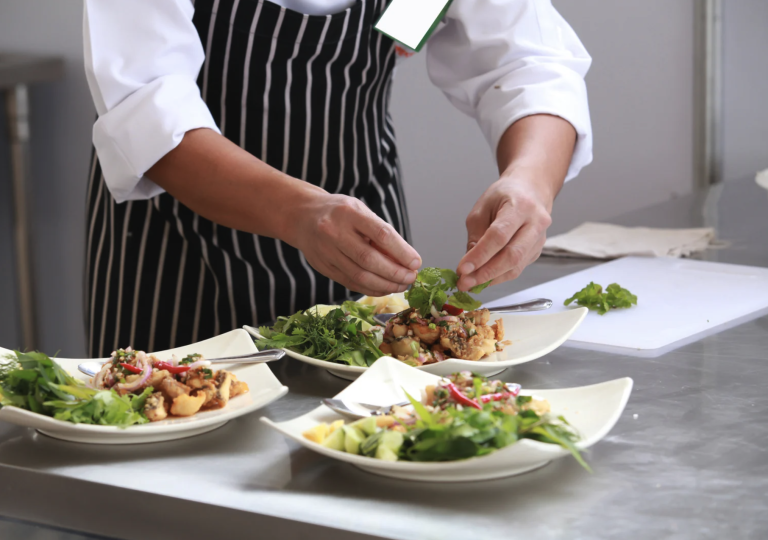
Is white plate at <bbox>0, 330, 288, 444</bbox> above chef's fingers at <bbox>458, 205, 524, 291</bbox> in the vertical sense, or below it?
below

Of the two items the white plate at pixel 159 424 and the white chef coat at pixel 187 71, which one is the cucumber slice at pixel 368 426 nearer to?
the white plate at pixel 159 424

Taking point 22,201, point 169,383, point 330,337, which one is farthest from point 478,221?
point 22,201

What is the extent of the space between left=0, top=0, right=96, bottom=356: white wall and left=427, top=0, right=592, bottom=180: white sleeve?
225 cm

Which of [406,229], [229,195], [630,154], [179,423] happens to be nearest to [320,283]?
[406,229]

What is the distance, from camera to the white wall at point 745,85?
2.59 meters

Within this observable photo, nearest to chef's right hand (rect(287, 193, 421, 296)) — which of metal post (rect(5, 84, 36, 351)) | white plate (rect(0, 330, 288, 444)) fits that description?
white plate (rect(0, 330, 288, 444))

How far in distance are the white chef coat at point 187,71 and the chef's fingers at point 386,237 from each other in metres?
0.35

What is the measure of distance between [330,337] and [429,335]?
0.12 meters

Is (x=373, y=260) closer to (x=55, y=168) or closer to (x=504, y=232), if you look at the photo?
(x=504, y=232)

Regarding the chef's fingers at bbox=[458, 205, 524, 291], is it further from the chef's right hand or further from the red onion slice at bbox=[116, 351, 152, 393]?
the red onion slice at bbox=[116, 351, 152, 393]

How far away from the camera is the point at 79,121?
3523 mm

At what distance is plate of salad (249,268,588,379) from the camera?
0.99 m

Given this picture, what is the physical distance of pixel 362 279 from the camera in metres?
1.07

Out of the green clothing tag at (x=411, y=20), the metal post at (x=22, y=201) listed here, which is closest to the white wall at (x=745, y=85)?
the green clothing tag at (x=411, y=20)
